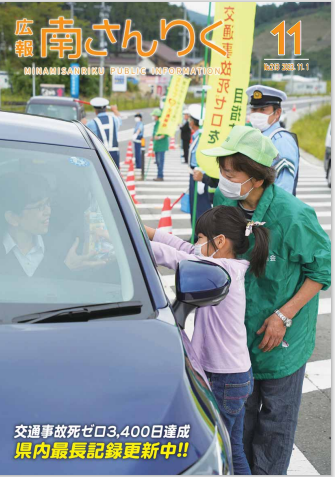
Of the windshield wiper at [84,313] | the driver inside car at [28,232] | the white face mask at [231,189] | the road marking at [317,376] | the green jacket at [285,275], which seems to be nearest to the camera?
the windshield wiper at [84,313]

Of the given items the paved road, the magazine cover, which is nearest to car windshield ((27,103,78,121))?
the paved road

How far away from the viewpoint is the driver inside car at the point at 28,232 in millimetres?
2457

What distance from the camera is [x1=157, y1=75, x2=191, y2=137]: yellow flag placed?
15.6 m

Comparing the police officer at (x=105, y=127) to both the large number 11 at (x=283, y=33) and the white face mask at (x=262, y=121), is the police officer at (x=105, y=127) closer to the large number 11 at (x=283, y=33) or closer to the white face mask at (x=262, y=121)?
the large number 11 at (x=283, y=33)

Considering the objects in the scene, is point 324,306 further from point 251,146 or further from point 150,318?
point 150,318

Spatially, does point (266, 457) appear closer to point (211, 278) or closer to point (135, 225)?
point (211, 278)

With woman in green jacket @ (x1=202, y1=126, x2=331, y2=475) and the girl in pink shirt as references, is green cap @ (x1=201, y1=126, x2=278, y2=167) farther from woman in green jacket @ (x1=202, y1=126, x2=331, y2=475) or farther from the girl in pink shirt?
the girl in pink shirt

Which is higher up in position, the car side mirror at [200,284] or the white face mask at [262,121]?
the white face mask at [262,121]

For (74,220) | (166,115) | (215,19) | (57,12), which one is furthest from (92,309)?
(57,12)

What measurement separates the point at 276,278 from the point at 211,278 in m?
0.60

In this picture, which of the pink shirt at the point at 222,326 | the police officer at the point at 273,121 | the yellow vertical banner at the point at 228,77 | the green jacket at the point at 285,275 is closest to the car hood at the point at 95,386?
the pink shirt at the point at 222,326

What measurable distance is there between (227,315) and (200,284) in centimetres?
49

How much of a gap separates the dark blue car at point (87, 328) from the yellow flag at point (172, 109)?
1266cm

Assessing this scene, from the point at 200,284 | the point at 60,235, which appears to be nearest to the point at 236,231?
the point at 200,284
